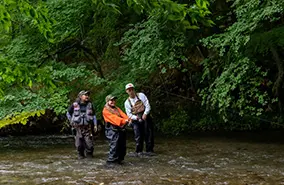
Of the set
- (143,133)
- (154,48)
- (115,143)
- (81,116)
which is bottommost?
(115,143)

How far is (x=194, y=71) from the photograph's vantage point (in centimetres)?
1931

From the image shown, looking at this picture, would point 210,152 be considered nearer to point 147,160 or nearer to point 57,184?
point 147,160

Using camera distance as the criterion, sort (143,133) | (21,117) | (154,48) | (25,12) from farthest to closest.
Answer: (21,117) → (154,48) → (143,133) → (25,12)

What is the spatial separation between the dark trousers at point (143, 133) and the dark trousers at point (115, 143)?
4.03ft

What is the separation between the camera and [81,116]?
1077 centimetres

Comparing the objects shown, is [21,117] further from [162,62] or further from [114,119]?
[114,119]

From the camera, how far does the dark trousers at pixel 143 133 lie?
11.1 meters

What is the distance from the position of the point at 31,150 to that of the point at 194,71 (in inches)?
348

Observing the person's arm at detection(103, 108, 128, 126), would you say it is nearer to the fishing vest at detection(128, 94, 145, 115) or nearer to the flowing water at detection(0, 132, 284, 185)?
the flowing water at detection(0, 132, 284, 185)

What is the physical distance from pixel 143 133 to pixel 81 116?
1738 mm

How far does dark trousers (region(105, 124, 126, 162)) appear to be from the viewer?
9.68m

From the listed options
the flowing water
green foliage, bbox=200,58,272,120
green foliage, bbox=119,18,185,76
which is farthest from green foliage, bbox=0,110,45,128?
green foliage, bbox=200,58,272,120

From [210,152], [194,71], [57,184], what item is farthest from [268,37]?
[194,71]

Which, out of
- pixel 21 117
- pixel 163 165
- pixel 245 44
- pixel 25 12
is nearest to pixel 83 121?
pixel 163 165
